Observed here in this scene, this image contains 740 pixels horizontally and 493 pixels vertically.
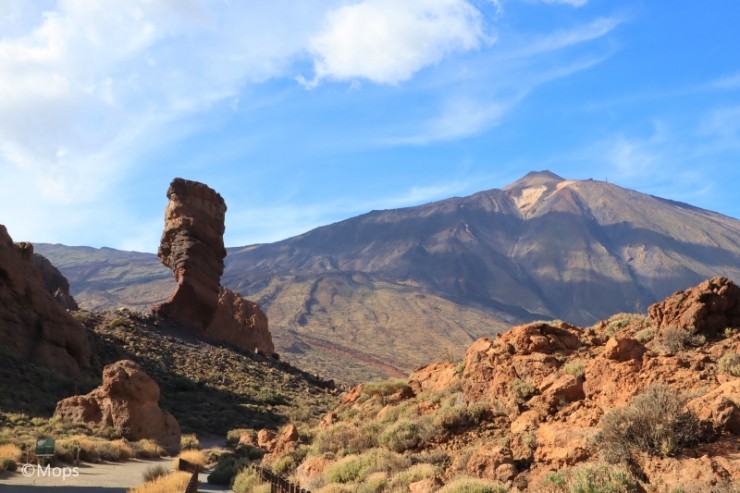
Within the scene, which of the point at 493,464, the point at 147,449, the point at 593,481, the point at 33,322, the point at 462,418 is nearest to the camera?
the point at 593,481

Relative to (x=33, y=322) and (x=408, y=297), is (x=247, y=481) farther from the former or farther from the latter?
(x=408, y=297)

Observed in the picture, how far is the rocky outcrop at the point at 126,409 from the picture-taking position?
77.4 ft

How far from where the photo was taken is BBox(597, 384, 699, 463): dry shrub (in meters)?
9.48

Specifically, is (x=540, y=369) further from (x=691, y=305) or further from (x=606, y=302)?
(x=606, y=302)

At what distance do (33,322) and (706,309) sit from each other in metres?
32.8

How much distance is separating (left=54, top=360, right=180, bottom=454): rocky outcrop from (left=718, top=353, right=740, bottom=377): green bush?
1835 centimetres

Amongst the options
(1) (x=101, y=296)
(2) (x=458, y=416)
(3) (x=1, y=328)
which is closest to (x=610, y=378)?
(2) (x=458, y=416)

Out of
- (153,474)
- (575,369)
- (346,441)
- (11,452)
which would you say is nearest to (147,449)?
(11,452)

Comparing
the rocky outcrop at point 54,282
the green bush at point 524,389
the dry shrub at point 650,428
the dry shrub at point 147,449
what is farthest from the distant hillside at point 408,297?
the dry shrub at point 650,428

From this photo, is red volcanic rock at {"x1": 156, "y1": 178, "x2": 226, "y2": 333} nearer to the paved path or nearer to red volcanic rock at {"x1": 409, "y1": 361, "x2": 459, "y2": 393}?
red volcanic rock at {"x1": 409, "y1": 361, "x2": 459, "y2": 393}

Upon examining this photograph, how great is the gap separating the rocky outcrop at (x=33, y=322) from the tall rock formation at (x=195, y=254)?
13.7 metres

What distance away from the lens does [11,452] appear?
17.8m

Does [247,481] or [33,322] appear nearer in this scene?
[247,481]

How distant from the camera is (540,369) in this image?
15.3 meters
